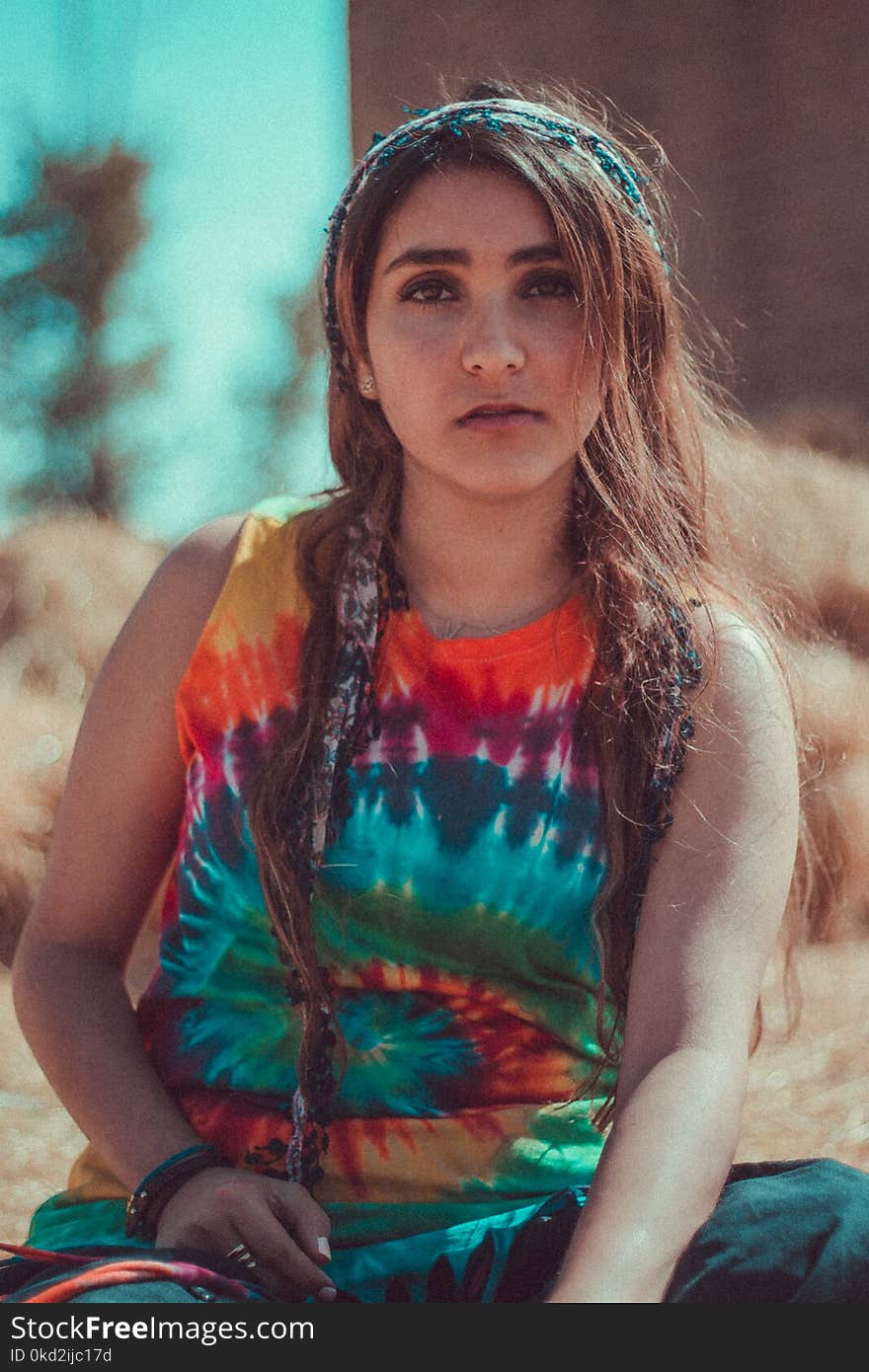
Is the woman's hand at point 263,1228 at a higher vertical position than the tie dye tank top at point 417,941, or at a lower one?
lower

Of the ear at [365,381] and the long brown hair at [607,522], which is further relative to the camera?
the ear at [365,381]

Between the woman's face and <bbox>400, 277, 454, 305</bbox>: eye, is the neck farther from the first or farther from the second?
<bbox>400, 277, 454, 305</bbox>: eye

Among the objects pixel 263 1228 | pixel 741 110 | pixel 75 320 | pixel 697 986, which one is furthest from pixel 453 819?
pixel 75 320

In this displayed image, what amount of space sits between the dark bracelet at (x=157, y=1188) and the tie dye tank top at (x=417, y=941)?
69 mm

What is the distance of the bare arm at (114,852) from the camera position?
3.94ft

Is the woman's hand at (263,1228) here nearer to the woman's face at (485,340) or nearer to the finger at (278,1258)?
the finger at (278,1258)

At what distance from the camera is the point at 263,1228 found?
101 cm

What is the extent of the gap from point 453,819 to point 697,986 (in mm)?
241

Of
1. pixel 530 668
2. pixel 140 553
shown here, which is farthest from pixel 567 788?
pixel 140 553

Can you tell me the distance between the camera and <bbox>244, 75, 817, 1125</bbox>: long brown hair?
1.19 m

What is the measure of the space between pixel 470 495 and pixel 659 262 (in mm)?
278

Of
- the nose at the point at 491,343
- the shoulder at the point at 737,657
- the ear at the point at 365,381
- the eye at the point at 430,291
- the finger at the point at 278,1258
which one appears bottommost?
the finger at the point at 278,1258

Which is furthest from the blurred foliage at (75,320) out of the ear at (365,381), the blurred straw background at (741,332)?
the ear at (365,381)
